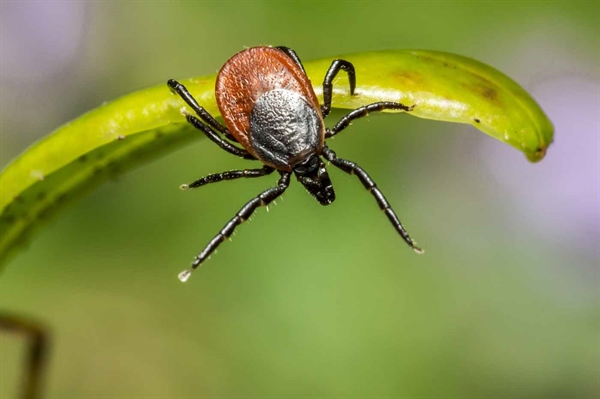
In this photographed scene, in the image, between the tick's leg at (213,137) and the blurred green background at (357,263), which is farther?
the blurred green background at (357,263)

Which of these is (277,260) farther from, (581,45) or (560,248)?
(581,45)

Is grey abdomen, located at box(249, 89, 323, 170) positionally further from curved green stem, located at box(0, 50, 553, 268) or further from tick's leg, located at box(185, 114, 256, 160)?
curved green stem, located at box(0, 50, 553, 268)

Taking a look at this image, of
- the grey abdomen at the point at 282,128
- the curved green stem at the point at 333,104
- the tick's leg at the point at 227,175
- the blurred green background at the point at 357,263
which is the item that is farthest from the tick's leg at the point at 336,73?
the blurred green background at the point at 357,263

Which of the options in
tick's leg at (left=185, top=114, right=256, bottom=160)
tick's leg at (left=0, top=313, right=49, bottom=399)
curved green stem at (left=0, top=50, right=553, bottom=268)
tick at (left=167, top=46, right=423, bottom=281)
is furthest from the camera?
tick's leg at (left=0, top=313, right=49, bottom=399)

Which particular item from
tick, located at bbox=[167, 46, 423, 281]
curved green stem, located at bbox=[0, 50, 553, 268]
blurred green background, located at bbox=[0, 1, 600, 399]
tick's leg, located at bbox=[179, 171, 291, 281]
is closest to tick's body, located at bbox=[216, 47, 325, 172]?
tick, located at bbox=[167, 46, 423, 281]

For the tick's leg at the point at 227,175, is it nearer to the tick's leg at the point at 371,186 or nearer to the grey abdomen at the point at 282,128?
the grey abdomen at the point at 282,128

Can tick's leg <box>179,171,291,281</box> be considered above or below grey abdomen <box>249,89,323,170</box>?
below

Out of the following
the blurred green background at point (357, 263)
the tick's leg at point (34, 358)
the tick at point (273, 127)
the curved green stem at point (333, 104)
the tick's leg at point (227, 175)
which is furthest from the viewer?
the blurred green background at point (357, 263)

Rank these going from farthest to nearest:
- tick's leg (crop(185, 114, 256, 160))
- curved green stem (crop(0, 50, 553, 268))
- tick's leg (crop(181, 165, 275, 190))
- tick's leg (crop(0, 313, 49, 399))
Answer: tick's leg (crop(0, 313, 49, 399)), tick's leg (crop(181, 165, 275, 190)), tick's leg (crop(185, 114, 256, 160)), curved green stem (crop(0, 50, 553, 268))

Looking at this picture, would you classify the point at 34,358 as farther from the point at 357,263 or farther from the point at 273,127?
the point at 357,263
